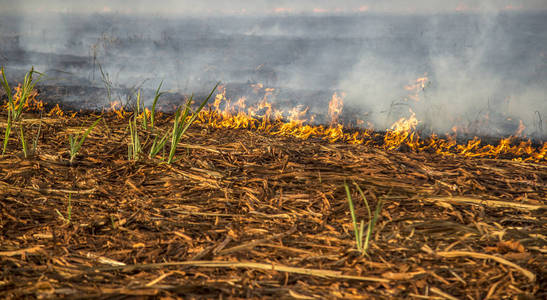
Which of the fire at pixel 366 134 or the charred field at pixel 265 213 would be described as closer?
the charred field at pixel 265 213

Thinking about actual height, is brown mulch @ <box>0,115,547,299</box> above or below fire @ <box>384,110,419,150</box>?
below

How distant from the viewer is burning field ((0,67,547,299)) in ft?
4.84

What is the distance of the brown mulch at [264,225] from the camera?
1470 millimetres

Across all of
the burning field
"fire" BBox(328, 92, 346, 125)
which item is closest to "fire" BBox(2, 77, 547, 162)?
"fire" BBox(328, 92, 346, 125)

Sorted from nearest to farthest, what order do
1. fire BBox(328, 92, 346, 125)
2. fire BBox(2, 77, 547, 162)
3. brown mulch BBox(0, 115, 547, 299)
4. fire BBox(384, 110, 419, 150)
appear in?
brown mulch BBox(0, 115, 547, 299), fire BBox(2, 77, 547, 162), fire BBox(384, 110, 419, 150), fire BBox(328, 92, 346, 125)

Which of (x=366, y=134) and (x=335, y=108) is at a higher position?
(x=335, y=108)

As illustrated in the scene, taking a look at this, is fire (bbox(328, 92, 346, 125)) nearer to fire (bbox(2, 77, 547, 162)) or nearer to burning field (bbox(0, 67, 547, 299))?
fire (bbox(2, 77, 547, 162))

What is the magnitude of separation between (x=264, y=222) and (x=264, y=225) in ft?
0.08

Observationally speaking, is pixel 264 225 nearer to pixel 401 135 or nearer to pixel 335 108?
pixel 401 135

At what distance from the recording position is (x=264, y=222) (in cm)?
188

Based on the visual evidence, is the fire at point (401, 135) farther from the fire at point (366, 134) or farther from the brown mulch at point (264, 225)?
the brown mulch at point (264, 225)

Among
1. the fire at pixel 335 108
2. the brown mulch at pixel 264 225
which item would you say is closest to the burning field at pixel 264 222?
the brown mulch at pixel 264 225

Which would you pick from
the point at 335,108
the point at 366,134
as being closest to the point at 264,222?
the point at 366,134

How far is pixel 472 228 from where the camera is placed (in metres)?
1.82
